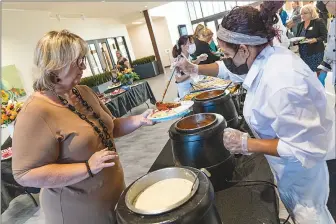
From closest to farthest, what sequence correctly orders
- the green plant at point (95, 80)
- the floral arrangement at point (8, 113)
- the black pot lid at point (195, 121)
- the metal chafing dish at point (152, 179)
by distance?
the metal chafing dish at point (152, 179) → the black pot lid at point (195, 121) → the floral arrangement at point (8, 113) → the green plant at point (95, 80)

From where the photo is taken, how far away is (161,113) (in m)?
1.52

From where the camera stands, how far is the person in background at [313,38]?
357 centimetres

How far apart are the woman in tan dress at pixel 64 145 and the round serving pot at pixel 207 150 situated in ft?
0.86

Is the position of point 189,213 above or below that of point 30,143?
below

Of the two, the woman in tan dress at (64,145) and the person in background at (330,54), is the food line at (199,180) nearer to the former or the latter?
the woman in tan dress at (64,145)

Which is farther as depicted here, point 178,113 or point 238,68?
point 178,113

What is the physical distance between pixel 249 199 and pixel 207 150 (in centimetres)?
24

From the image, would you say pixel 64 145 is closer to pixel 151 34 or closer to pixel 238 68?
pixel 238 68

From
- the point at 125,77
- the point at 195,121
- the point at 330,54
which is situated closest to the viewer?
the point at 195,121

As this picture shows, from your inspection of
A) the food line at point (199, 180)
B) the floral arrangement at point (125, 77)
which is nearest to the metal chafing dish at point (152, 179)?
the food line at point (199, 180)

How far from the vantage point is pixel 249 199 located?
99 centimetres

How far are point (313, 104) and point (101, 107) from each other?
2.71 ft

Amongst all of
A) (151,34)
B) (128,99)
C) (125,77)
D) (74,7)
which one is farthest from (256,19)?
(151,34)

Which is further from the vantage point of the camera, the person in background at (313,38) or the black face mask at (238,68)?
the person in background at (313,38)
